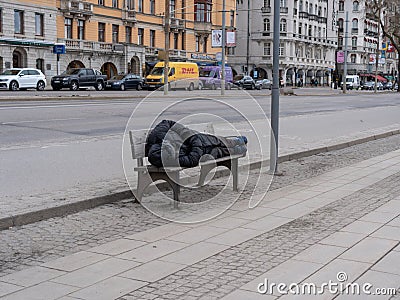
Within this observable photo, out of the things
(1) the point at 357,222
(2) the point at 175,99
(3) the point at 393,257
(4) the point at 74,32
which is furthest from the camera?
(4) the point at 74,32

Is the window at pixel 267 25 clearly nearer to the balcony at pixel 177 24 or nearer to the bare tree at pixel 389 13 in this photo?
the balcony at pixel 177 24

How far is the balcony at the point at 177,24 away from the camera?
235 feet

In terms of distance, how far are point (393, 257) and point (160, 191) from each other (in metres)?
3.69

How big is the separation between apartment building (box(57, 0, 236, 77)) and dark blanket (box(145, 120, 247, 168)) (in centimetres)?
4588

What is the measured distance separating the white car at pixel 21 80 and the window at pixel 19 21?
8535 millimetres

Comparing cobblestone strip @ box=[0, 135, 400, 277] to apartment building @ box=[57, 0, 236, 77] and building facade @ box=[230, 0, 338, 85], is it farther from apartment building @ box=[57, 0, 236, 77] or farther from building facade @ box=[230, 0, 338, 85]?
building facade @ box=[230, 0, 338, 85]

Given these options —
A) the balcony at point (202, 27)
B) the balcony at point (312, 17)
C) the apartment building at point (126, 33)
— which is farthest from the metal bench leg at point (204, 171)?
the balcony at point (312, 17)

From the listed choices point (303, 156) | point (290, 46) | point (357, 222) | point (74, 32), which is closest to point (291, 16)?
point (290, 46)

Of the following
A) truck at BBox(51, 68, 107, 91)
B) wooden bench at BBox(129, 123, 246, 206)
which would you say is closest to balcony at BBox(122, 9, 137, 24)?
truck at BBox(51, 68, 107, 91)

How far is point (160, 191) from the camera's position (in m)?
8.59

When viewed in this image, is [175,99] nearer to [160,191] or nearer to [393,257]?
[160,191]

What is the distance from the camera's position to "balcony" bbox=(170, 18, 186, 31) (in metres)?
71.6

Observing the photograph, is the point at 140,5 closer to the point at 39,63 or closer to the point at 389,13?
the point at 39,63

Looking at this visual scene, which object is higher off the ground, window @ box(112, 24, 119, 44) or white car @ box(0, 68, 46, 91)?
window @ box(112, 24, 119, 44)
